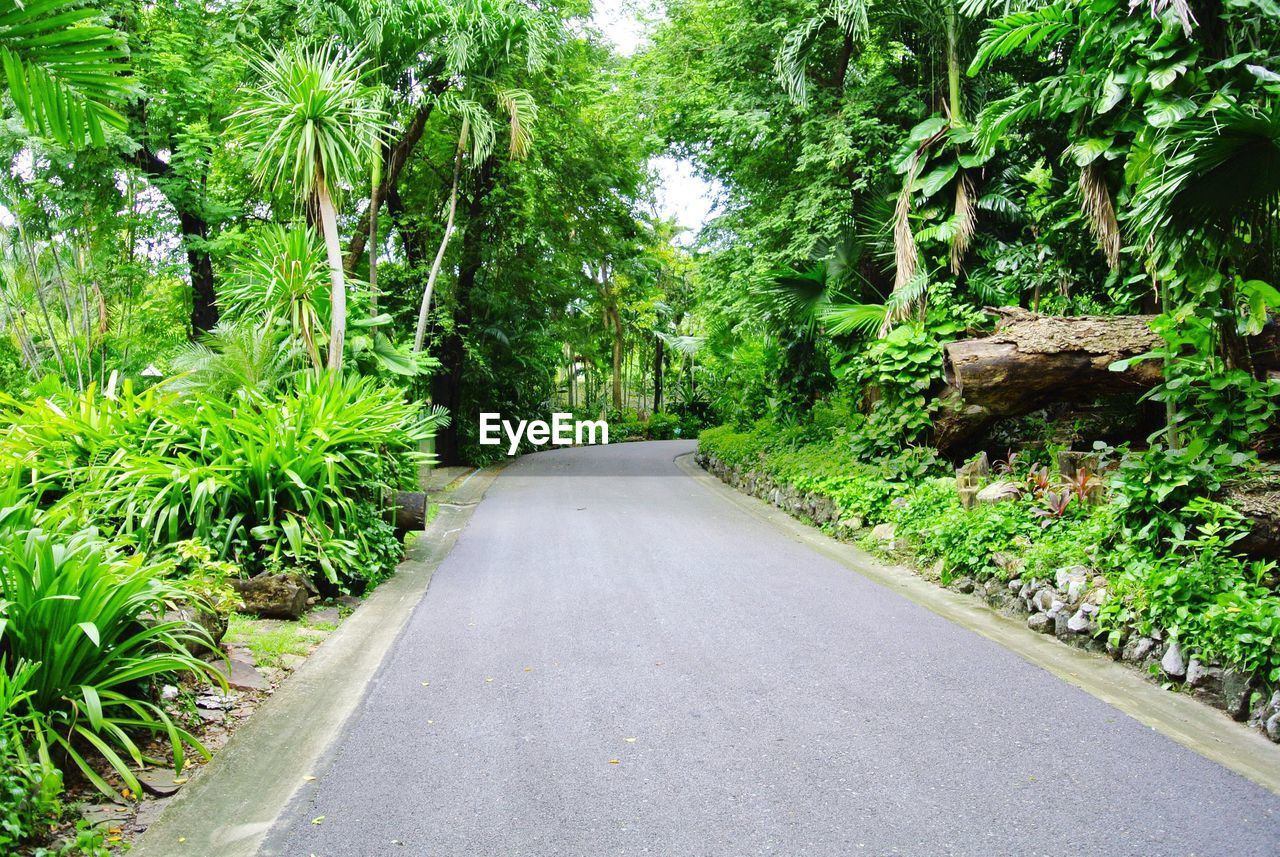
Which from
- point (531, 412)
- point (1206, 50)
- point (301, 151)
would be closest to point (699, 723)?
point (1206, 50)

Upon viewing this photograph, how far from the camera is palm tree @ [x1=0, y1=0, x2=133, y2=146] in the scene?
10.3ft

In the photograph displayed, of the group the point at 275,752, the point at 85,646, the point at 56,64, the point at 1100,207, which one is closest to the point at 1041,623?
the point at 1100,207

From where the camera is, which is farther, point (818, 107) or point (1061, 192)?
point (818, 107)

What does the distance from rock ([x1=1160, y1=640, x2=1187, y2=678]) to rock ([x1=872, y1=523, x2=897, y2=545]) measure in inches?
162

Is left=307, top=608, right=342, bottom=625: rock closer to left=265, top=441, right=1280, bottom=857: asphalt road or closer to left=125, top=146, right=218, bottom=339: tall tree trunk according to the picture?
left=265, top=441, right=1280, bottom=857: asphalt road

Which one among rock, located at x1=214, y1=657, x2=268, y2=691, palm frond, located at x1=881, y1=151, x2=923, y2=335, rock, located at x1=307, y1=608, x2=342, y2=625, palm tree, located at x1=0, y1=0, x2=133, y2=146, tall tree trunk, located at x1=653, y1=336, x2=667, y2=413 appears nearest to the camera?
palm tree, located at x1=0, y1=0, x2=133, y2=146

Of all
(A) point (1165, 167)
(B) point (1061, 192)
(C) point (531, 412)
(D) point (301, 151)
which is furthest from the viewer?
(C) point (531, 412)

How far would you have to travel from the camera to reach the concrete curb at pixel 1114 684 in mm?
4297

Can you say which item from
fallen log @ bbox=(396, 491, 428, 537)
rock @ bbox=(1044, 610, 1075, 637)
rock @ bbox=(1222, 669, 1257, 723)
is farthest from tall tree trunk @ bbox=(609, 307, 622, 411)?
rock @ bbox=(1222, 669, 1257, 723)

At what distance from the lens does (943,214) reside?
11.3 metres

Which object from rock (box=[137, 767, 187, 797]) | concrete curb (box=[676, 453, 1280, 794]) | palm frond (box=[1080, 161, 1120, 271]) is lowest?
rock (box=[137, 767, 187, 797])

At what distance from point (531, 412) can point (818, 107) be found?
1573cm

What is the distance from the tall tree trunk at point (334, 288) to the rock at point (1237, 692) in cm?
819

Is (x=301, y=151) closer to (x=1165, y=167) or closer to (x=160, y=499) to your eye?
(x=160, y=499)
